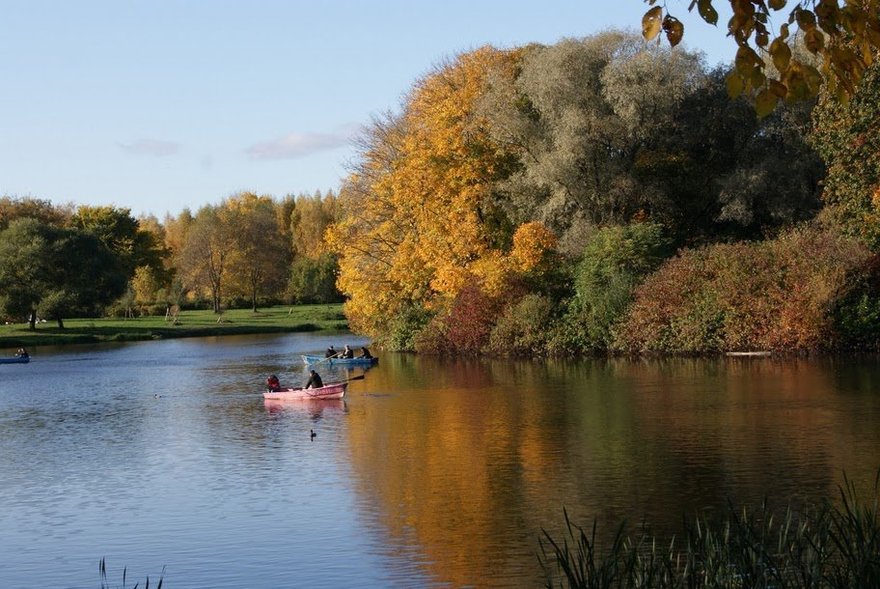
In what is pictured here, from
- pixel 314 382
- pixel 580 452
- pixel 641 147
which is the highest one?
pixel 641 147

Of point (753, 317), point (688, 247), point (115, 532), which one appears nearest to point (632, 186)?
point (688, 247)

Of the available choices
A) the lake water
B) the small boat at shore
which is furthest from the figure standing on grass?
the small boat at shore

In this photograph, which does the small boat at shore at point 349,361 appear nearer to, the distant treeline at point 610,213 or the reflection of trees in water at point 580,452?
the distant treeline at point 610,213

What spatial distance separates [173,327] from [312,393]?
2183 inches

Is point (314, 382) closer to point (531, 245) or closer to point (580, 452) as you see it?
point (580, 452)

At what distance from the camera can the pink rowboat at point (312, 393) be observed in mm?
37250

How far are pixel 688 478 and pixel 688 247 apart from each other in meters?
32.8

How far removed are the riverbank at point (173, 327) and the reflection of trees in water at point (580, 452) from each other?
157ft

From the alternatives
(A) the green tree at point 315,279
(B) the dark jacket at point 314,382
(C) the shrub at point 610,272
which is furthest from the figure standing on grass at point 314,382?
(A) the green tree at point 315,279

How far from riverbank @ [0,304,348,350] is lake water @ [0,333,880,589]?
132 feet

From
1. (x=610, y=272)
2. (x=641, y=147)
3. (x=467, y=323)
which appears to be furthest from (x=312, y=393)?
(x=641, y=147)

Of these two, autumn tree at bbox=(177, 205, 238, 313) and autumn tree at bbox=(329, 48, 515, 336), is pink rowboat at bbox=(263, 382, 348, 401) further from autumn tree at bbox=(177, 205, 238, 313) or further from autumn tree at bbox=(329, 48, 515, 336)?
autumn tree at bbox=(177, 205, 238, 313)

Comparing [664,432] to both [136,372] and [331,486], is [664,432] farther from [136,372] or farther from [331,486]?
[136,372]

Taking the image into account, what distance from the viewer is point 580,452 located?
82.0 ft
